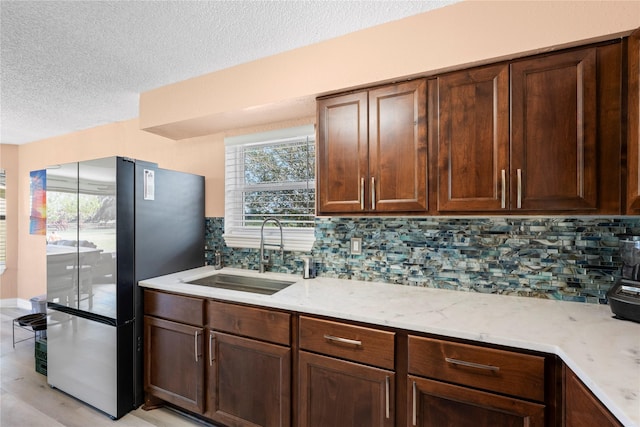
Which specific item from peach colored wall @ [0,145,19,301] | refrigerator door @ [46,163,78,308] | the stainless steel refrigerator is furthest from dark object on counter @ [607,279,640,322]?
peach colored wall @ [0,145,19,301]

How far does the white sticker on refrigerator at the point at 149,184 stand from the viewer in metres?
2.08

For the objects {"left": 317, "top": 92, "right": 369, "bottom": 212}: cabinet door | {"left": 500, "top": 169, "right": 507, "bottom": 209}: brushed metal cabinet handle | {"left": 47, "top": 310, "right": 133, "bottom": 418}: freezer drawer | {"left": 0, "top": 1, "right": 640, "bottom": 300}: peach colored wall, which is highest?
{"left": 0, "top": 1, "right": 640, "bottom": 300}: peach colored wall

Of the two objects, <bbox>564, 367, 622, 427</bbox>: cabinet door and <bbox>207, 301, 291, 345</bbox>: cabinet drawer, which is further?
<bbox>207, 301, 291, 345</bbox>: cabinet drawer

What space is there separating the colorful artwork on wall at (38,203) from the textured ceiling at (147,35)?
6.59 feet

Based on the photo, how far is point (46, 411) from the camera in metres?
2.03

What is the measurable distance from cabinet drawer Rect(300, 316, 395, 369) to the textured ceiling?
5.42ft

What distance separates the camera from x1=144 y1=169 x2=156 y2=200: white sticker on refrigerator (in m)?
2.08

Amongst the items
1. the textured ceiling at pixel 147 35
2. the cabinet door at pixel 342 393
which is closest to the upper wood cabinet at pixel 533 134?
the textured ceiling at pixel 147 35

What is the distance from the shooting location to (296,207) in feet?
7.82

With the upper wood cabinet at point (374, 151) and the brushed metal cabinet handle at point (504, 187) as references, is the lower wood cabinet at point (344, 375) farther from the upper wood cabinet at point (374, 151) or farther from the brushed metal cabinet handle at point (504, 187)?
the brushed metal cabinet handle at point (504, 187)

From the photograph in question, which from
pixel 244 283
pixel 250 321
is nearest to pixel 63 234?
pixel 244 283

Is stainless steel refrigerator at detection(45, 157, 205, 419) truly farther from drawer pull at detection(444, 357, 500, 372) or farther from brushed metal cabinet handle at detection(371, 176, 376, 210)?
drawer pull at detection(444, 357, 500, 372)

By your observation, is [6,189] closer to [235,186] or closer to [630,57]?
[235,186]

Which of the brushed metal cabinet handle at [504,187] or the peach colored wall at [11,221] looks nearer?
the brushed metal cabinet handle at [504,187]
